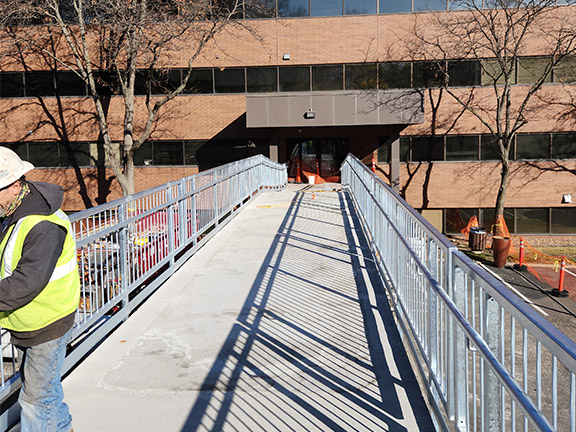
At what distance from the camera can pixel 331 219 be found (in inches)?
557

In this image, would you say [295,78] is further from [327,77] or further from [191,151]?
[191,151]

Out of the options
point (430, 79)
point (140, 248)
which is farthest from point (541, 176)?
point (140, 248)

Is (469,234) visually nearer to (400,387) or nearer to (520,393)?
(400,387)

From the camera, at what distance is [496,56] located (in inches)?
1174

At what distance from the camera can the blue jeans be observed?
356 cm

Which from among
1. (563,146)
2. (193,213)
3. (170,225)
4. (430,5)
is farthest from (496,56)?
(170,225)

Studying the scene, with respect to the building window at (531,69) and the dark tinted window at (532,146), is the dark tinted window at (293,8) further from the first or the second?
the dark tinted window at (532,146)

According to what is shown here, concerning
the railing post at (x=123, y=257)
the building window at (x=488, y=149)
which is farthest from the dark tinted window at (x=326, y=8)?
the railing post at (x=123, y=257)

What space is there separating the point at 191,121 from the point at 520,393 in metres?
30.4

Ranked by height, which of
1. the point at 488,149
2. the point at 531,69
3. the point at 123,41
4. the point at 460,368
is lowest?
the point at 460,368

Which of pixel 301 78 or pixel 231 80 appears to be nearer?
pixel 301 78

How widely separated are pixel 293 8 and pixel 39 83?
13680 millimetres

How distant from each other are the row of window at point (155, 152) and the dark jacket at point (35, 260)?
93.3 ft

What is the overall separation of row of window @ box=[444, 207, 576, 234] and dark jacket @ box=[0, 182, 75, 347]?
30.0 metres
